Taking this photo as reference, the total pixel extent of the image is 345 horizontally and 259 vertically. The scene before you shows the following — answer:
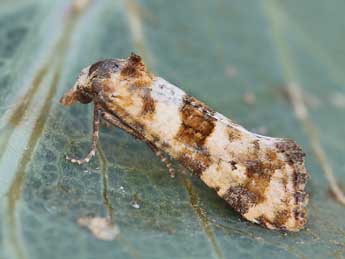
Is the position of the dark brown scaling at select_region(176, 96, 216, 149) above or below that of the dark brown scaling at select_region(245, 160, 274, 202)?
above

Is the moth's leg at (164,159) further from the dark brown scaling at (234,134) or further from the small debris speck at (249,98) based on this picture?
the small debris speck at (249,98)

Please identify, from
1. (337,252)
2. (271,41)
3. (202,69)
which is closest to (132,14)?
(202,69)

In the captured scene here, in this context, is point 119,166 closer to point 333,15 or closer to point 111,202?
point 111,202

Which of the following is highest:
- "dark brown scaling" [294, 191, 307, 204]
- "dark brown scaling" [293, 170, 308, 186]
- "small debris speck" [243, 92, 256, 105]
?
"small debris speck" [243, 92, 256, 105]

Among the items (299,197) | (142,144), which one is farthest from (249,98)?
(299,197)

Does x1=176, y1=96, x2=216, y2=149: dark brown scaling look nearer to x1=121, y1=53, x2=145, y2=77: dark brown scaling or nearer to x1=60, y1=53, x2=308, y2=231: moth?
x1=60, y1=53, x2=308, y2=231: moth

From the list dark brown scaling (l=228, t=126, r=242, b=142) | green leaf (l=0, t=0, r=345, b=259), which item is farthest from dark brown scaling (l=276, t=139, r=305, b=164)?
green leaf (l=0, t=0, r=345, b=259)

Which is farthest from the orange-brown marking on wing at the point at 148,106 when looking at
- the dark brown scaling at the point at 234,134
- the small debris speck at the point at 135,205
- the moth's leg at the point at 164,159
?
the small debris speck at the point at 135,205
